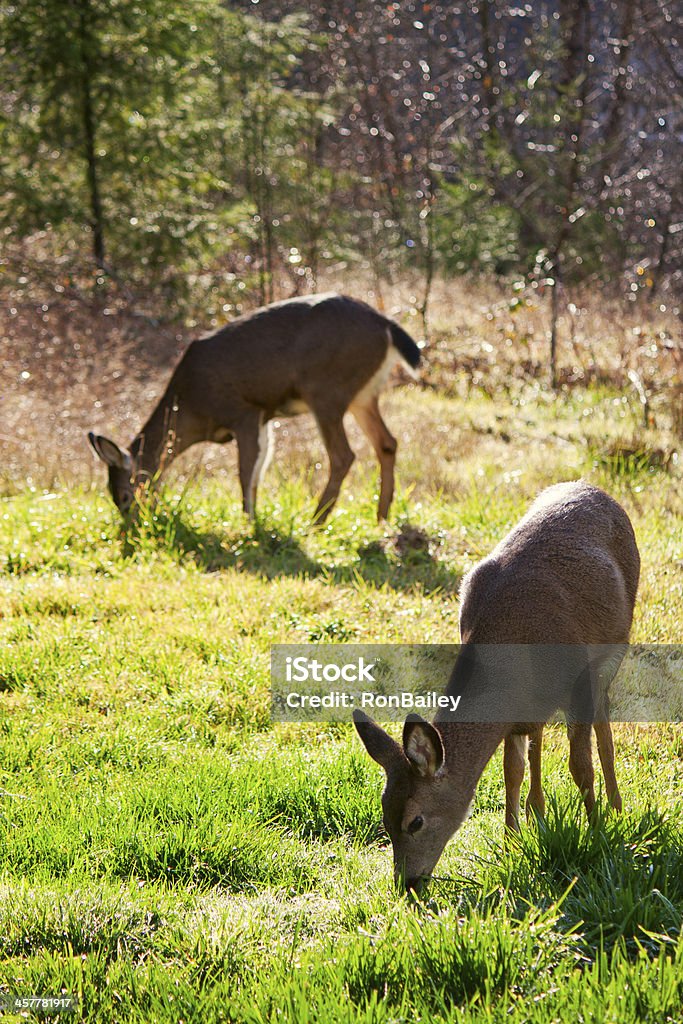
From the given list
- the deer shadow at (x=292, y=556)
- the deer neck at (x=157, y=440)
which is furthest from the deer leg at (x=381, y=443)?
→ the deer neck at (x=157, y=440)

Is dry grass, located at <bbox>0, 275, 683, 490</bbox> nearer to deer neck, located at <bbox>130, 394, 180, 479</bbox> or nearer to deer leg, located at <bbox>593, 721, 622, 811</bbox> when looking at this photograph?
deer neck, located at <bbox>130, 394, 180, 479</bbox>

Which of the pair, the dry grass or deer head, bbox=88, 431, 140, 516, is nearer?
deer head, bbox=88, 431, 140, 516

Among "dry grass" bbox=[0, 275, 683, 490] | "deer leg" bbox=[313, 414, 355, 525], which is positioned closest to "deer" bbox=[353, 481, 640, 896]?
"deer leg" bbox=[313, 414, 355, 525]

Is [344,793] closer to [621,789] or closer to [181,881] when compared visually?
[181,881]

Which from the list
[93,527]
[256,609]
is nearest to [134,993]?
[256,609]

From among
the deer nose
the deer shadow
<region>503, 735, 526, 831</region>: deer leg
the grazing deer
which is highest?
the grazing deer

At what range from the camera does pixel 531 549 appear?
4.02 metres

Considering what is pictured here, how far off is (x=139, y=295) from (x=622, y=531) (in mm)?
12616

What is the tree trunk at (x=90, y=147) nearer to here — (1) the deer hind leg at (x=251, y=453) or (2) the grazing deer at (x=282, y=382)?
(2) the grazing deer at (x=282, y=382)

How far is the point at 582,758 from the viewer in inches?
150

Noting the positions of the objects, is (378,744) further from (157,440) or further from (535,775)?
(157,440)

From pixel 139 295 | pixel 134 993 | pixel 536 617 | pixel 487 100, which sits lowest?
pixel 134 993

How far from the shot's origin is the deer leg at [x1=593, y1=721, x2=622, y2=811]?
3.96 metres

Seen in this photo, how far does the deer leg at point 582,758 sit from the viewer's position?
3.81 meters
